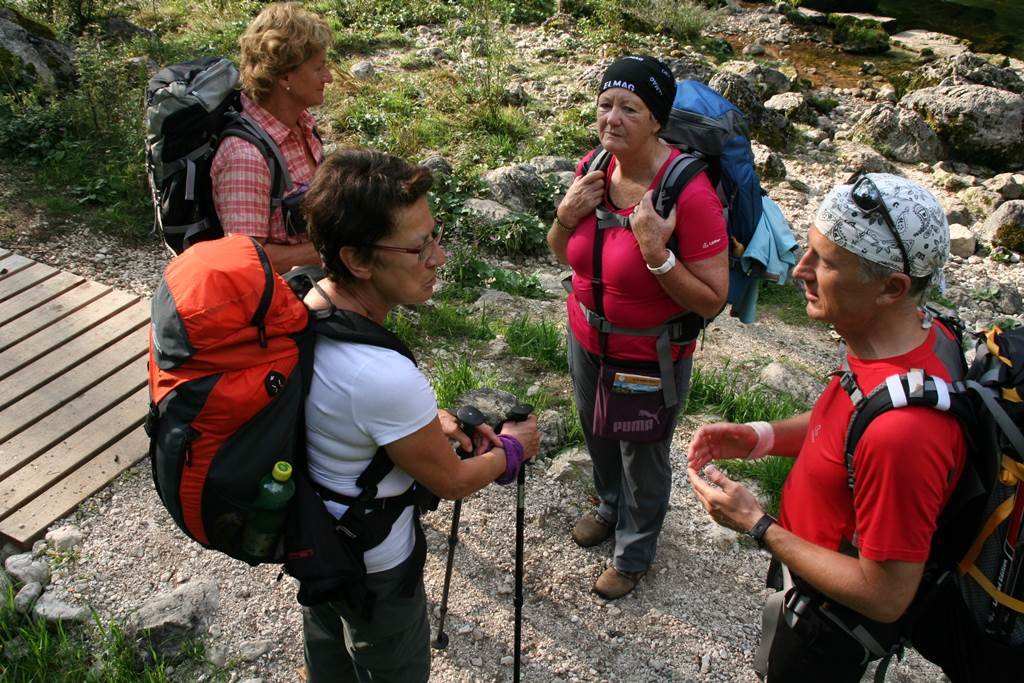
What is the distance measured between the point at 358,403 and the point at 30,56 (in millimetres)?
7982

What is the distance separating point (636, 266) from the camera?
3.15 m

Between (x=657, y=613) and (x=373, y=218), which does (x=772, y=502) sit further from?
(x=373, y=218)

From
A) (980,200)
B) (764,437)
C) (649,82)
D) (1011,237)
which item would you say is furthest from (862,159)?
(764,437)

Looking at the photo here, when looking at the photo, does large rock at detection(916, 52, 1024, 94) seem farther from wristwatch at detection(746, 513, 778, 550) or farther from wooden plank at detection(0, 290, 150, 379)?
wristwatch at detection(746, 513, 778, 550)

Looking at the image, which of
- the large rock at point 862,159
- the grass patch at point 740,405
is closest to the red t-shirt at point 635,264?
the grass patch at point 740,405

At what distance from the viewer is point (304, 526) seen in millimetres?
2215

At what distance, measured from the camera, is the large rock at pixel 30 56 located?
25.7 feet

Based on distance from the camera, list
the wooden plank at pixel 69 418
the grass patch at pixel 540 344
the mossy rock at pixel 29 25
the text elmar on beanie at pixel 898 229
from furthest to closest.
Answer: the mossy rock at pixel 29 25 < the grass patch at pixel 540 344 < the wooden plank at pixel 69 418 < the text elmar on beanie at pixel 898 229

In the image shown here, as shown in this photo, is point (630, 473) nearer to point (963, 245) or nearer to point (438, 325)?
point (438, 325)

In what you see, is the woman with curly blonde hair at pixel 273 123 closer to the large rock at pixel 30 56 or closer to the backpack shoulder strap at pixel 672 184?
the backpack shoulder strap at pixel 672 184

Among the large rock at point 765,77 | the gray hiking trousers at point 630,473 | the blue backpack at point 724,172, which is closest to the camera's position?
the blue backpack at point 724,172

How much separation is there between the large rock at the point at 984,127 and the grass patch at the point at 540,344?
765cm

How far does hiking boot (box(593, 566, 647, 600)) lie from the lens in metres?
3.79

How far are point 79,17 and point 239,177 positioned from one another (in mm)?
8828
